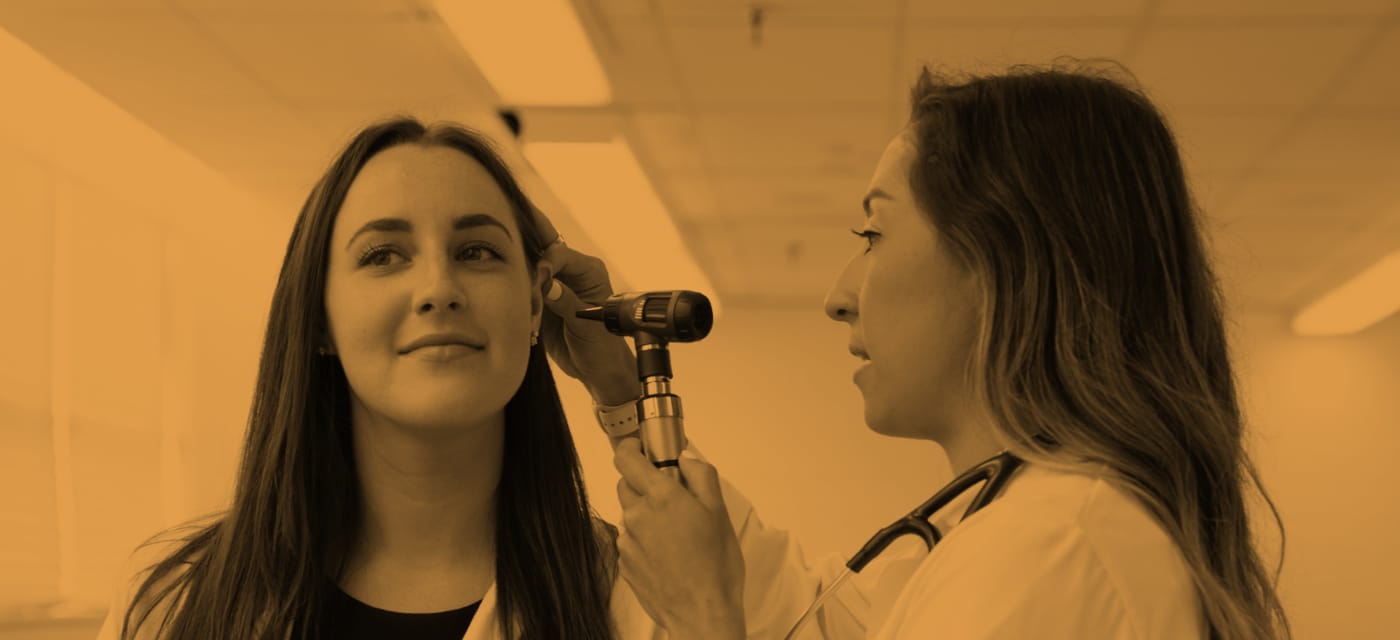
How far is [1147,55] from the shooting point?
4773 millimetres

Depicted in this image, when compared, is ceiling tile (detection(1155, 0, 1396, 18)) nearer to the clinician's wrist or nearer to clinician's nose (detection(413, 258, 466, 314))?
the clinician's wrist

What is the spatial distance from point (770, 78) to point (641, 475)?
3722mm

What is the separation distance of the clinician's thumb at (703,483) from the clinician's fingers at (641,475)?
1.0 inches

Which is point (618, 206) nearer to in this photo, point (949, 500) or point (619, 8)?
point (619, 8)

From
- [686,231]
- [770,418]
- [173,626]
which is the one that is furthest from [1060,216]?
[770,418]

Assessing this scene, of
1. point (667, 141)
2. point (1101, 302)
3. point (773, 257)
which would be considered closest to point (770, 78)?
point (667, 141)

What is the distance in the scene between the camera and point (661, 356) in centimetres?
146

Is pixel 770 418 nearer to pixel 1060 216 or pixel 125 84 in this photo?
pixel 125 84

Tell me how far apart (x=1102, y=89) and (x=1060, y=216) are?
169 millimetres

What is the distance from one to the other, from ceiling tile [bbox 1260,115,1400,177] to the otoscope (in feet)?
15.1

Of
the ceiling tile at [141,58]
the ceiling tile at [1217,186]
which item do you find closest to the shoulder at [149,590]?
the ceiling tile at [141,58]

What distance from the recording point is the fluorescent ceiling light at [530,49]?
418 centimetres

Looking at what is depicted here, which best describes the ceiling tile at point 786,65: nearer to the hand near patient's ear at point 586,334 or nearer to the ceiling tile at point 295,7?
the ceiling tile at point 295,7

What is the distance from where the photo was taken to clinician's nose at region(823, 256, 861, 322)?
1.45 m
